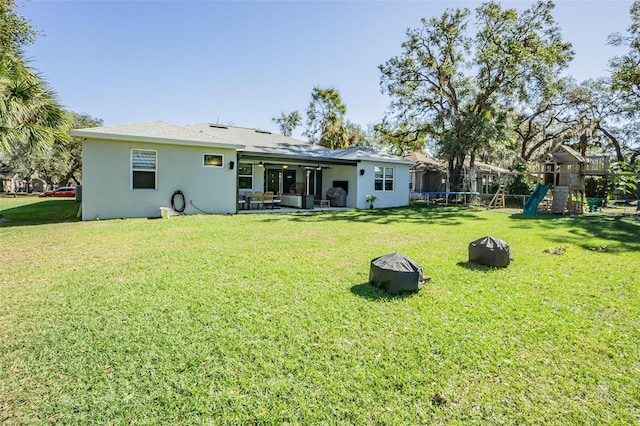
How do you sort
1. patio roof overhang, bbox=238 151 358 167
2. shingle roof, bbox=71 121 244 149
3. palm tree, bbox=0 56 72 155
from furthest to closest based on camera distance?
patio roof overhang, bbox=238 151 358 167
shingle roof, bbox=71 121 244 149
palm tree, bbox=0 56 72 155

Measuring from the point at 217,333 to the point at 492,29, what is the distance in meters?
22.0

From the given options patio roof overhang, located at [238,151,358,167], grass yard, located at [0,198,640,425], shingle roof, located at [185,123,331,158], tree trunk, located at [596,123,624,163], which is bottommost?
grass yard, located at [0,198,640,425]

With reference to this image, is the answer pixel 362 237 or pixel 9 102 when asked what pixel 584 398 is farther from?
pixel 9 102

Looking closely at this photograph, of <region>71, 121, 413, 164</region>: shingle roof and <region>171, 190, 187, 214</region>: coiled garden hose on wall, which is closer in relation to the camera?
<region>71, 121, 413, 164</region>: shingle roof

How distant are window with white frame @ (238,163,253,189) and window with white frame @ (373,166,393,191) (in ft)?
21.3

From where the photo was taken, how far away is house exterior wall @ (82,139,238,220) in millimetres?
10562

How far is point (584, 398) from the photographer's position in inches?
94.9

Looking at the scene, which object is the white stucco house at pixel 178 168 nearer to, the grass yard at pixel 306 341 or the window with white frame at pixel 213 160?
the window with white frame at pixel 213 160

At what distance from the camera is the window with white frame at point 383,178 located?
56.5 feet

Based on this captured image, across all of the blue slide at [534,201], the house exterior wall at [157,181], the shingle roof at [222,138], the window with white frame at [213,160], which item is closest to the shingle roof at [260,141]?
the shingle roof at [222,138]

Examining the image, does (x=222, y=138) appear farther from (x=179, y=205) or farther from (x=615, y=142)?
(x=615, y=142)

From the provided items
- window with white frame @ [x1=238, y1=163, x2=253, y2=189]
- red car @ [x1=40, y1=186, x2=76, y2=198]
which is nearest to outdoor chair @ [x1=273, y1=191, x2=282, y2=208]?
window with white frame @ [x1=238, y1=163, x2=253, y2=189]

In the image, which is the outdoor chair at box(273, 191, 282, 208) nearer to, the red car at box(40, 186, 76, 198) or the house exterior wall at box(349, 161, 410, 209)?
the house exterior wall at box(349, 161, 410, 209)

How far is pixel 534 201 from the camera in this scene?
15.3 metres
